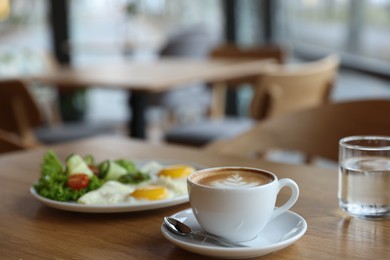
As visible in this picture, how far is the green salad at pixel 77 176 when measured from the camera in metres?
1.00

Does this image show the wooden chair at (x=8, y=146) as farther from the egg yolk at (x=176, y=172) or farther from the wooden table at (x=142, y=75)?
the wooden table at (x=142, y=75)

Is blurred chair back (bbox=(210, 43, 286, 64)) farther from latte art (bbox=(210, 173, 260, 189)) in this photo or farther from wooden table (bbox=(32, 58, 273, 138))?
latte art (bbox=(210, 173, 260, 189))

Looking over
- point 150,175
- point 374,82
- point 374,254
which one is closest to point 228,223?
point 374,254

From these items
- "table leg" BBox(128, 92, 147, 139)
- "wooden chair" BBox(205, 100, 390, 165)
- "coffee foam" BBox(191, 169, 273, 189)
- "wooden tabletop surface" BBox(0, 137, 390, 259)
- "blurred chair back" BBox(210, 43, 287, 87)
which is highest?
"coffee foam" BBox(191, 169, 273, 189)

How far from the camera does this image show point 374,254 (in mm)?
801

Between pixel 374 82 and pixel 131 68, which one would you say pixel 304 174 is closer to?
pixel 374 82

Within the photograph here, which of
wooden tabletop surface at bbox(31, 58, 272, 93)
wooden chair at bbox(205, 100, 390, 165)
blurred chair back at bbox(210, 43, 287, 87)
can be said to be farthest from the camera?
blurred chair back at bbox(210, 43, 287, 87)

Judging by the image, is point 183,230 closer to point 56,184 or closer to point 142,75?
point 56,184

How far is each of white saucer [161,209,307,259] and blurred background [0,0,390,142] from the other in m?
2.57

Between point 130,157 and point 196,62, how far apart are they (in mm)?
2880

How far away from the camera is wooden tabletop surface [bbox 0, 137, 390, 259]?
2.70ft

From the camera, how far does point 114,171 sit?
Answer: 3.48ft

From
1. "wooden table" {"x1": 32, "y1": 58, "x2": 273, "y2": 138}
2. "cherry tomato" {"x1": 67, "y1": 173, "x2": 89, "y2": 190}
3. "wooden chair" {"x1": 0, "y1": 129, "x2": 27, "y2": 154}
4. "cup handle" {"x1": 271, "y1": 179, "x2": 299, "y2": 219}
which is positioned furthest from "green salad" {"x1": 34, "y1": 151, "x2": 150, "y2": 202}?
"wooden table" {"x1": 32, "y1": 58, "x2": 273, "y2": 138}

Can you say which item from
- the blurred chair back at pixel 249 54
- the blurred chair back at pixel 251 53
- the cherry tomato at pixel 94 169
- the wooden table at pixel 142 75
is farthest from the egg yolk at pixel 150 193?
the blurred chair back at pixel 251 53
